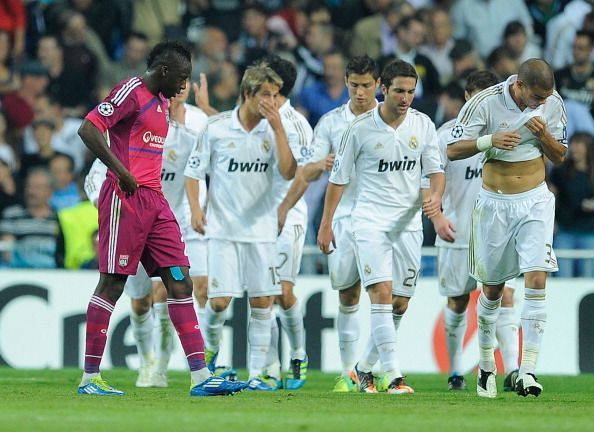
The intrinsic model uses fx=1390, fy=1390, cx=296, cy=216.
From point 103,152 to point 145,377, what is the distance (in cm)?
361

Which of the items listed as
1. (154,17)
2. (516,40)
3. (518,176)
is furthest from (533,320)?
(154,17)

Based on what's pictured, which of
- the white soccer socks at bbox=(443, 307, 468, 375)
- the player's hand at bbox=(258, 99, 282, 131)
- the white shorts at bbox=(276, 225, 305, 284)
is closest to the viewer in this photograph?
the player's hand at bbox=(258, 99, 282, 131)

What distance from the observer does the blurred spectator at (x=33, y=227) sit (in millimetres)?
16469

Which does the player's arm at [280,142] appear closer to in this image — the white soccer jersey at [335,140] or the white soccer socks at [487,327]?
the white soccer jersey at [335,140]

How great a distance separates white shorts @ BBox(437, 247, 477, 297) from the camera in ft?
43.8

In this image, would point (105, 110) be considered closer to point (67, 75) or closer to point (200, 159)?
point (200, 159)

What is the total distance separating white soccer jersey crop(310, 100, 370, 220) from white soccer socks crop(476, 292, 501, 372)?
2.02 meters

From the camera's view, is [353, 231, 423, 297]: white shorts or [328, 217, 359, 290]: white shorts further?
[328, 217, 359, 290]: white shorts

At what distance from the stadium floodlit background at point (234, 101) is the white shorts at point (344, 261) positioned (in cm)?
103

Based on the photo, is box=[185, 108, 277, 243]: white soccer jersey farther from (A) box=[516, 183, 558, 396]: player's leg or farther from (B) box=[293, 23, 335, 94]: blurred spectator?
(B) box=[293, 23, 335, 94]: blurred spectator

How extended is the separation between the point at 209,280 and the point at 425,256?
14.3ft

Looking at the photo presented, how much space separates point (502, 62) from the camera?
19.1 metres

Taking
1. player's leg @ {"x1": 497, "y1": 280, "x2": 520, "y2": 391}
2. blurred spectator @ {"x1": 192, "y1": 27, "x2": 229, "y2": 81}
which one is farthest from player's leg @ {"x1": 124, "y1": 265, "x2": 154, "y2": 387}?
blurred spectator @ {"x1": 192, "y1": 27, "x2": 229, "y2": 81}

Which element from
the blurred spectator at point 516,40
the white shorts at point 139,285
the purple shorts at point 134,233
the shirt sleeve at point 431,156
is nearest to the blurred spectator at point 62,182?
the white shorts at point 139,285
